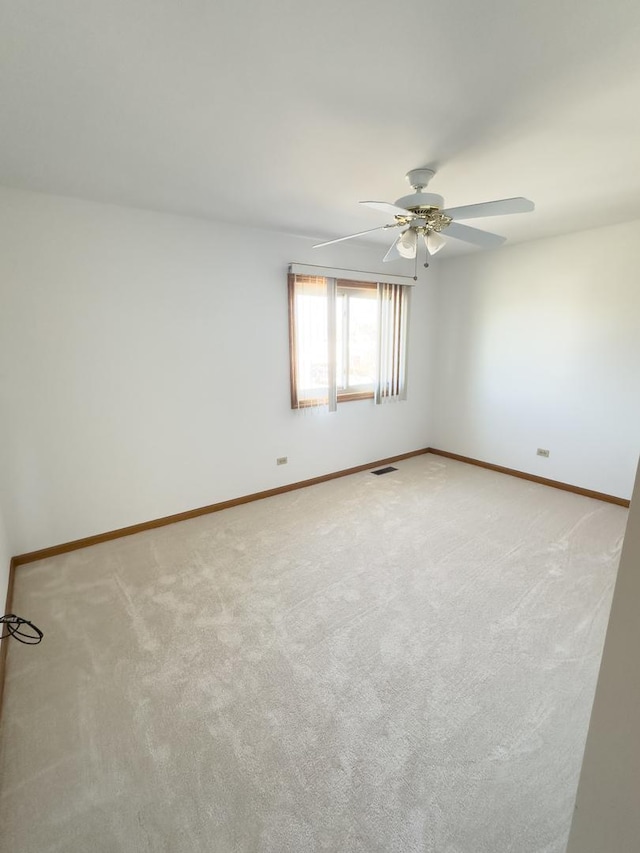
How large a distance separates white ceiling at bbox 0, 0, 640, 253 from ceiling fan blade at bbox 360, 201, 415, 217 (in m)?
0.24

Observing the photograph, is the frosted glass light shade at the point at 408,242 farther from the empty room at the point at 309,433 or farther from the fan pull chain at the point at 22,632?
the fan pull chain at the point at 22,632

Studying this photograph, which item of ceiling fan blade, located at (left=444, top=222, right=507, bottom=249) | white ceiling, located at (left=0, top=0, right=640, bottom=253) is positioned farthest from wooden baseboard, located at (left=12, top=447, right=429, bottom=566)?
ceiling fan blade, located at (left=444, top=222, right=507, bottom=249)

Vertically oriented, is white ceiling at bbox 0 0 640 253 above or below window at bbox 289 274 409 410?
above

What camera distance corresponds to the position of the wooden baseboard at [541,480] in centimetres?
360

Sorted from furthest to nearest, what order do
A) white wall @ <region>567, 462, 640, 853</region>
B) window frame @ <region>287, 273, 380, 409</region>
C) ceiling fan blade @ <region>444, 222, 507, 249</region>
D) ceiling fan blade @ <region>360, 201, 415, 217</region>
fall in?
window frame @ <region>287, 273, 380, 409</region> < ceiling fan blade @ <region>444, 222, 507, 249</region> < ceiling fan blade @ <region>360, 201, 415, 217</region> < white wall @ <region>567, 462, 640, 853</region>

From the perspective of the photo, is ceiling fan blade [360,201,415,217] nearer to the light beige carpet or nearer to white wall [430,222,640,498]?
the light beige carpet

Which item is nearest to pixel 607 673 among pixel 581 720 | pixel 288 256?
pixel 581 720

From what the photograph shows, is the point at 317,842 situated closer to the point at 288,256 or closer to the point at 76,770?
the point at 76,770

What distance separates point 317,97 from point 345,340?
264 cm

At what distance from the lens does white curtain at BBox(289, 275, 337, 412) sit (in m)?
3.62

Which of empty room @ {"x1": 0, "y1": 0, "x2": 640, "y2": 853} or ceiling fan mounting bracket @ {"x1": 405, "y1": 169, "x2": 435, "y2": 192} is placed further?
ceiling fan mounting bracket @ {"x1": 405, "y1": 169, "x2": 435, "y2": 192}

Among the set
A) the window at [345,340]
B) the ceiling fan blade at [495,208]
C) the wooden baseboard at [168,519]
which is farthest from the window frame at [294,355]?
the ceiling fan blade at [495,208]

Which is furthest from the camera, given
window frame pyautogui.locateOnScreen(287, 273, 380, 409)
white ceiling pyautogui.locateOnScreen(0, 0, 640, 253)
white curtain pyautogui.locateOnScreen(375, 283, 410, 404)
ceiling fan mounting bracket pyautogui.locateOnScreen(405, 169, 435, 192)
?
white curtain pyautogui.locateOnScreen(375, 283, 410, 404)

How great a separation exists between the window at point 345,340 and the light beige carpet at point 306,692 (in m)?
1.62
